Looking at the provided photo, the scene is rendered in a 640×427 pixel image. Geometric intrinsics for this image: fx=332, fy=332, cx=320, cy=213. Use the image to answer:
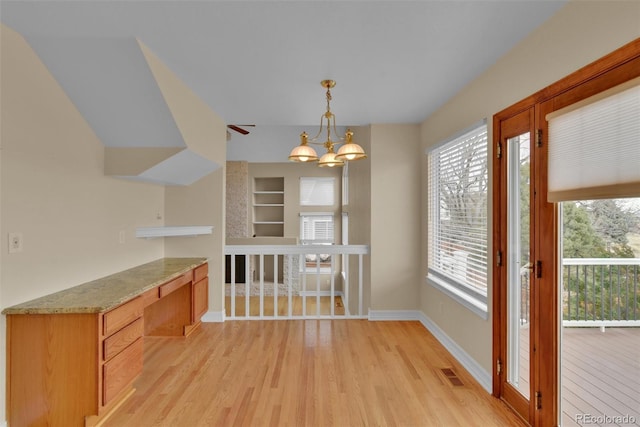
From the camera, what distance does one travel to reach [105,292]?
2.46 meters

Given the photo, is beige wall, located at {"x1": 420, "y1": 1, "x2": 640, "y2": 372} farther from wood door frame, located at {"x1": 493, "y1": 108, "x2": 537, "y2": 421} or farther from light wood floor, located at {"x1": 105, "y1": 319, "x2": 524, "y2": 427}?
light wood floor, located at {"x1": 105, "y1": 319, "x2": 524, "y2": 427}

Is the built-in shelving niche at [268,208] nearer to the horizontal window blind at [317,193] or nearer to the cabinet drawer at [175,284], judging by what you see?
the horizontal window blind at [317,193]

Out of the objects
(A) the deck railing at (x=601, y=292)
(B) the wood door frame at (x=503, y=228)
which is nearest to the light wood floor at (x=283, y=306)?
(B) the wood door frame at (x=503, y=228)

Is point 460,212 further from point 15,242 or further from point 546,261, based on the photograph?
point 15,242

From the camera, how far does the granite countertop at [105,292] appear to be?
2.08m

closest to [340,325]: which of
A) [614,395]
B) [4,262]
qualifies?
[614,395]

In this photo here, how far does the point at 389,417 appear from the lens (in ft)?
7.60

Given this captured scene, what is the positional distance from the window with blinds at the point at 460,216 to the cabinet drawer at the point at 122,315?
277cm

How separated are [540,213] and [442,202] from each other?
1.64 meters

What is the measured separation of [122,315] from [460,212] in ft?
9.98

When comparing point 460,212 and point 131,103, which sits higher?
point 131,103

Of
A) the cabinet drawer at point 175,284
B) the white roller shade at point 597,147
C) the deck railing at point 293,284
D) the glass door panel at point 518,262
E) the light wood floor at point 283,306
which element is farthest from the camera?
the light wood floor at point 283,306

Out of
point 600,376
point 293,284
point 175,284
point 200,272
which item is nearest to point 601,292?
point 600,376

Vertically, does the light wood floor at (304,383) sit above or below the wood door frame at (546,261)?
below
